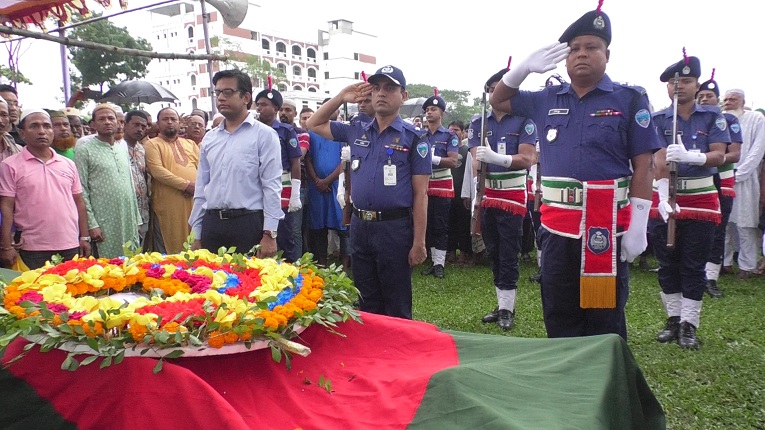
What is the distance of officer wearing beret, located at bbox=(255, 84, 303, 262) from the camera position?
6.05m

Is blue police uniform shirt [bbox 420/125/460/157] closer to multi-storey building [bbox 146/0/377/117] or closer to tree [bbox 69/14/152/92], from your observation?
tree [bbox 69/14/152/92]

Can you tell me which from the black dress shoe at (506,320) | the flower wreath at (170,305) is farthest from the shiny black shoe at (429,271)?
the flower wreath at (170,305)

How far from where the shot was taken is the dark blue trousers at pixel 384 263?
A: 394 centimetres

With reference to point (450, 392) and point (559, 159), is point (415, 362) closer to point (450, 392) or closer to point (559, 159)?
point (450, 392)

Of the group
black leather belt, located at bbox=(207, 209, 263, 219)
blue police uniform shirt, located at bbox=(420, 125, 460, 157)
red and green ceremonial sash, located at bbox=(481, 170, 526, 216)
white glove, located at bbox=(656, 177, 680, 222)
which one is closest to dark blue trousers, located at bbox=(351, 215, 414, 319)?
black leather belt, located at bbox=(207, 209, 263, 219)

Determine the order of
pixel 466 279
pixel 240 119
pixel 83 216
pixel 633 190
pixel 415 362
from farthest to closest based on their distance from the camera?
pixel 466 279 < pixel 83 216 < pixel 240 119 < pixel 633 190 < pixel 415 362

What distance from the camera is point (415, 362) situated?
1.98 meters

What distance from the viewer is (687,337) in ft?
14.8

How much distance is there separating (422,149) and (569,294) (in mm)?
1393

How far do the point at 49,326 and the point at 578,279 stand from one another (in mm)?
2511

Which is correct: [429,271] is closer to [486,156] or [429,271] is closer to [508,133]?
[508,133]

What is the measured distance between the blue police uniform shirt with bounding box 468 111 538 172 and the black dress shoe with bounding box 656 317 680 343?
188 cm

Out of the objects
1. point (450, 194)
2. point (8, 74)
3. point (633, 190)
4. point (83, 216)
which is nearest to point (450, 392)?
point (633, 190)

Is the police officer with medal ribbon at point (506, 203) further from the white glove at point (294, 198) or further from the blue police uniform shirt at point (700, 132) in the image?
the white glove at point (294, 198)
